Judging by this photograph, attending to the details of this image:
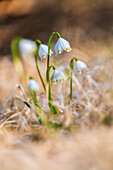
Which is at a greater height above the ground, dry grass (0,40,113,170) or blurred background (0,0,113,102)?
blurred background (0,0,113,102)

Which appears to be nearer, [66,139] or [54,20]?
[66,139]

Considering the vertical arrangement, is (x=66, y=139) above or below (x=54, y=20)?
below

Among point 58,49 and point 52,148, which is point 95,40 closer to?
point 58,49

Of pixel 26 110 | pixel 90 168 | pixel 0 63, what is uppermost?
pixel 0 63

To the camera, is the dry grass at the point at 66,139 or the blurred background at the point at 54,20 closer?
the dry grass at the point at 66,139

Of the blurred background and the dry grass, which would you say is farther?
the blurred background

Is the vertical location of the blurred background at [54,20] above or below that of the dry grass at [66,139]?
above

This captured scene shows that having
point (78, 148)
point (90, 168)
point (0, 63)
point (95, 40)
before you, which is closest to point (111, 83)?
point (78, 148)

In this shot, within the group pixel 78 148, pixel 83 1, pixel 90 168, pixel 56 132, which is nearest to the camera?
pixel 90 168
